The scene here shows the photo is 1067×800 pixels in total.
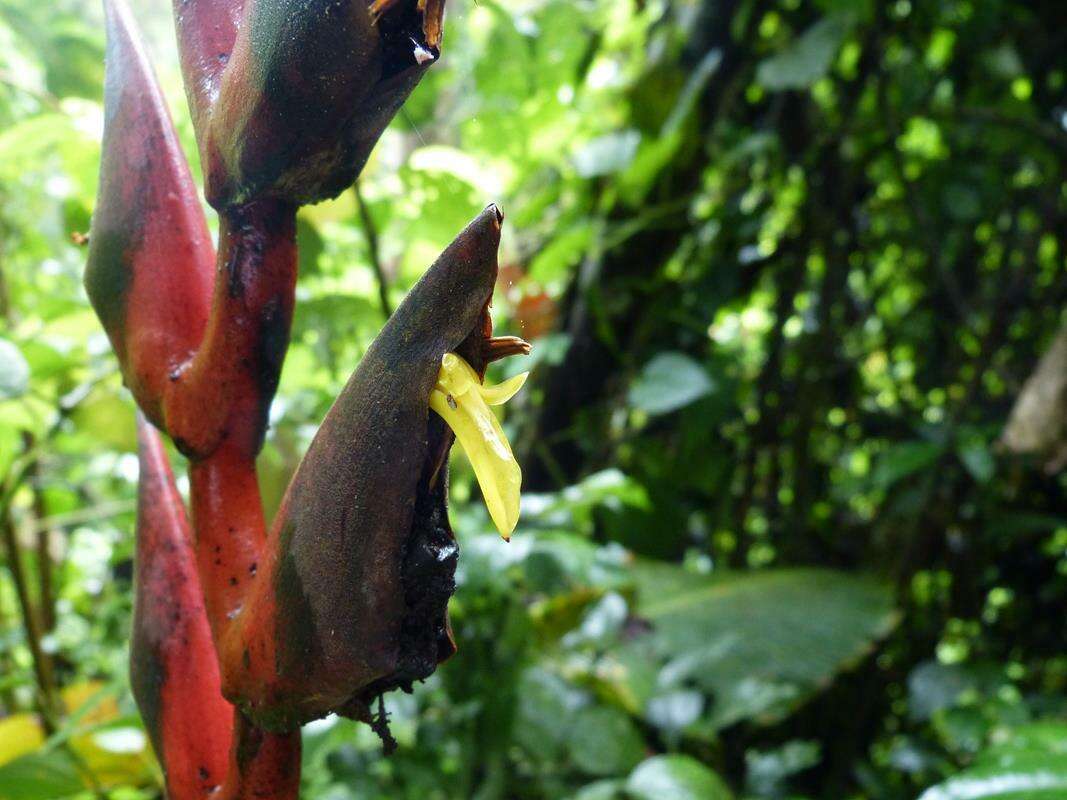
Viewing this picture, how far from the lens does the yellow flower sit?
0.18 m

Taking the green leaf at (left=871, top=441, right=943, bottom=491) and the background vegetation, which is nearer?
the background vegetation

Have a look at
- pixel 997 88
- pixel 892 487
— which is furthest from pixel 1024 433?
pixel 997 88

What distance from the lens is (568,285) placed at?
1146 mm

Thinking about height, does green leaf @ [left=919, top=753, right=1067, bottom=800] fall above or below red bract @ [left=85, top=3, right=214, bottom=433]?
below

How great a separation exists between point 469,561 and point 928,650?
0.78 m

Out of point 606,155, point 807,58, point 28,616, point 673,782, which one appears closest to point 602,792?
point 673,782

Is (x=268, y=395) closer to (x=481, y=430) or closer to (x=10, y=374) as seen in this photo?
(x=481, y=430)

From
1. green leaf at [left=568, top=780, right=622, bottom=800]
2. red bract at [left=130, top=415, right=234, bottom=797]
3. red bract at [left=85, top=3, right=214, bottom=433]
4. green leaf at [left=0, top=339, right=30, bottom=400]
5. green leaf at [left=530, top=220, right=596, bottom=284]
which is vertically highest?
red bract at [left=85, top=3, right=214, bottom=433]

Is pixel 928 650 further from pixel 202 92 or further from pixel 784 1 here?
pixel 202 92

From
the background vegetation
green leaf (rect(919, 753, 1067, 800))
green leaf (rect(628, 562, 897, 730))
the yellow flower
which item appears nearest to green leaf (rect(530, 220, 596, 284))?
the background vegetation

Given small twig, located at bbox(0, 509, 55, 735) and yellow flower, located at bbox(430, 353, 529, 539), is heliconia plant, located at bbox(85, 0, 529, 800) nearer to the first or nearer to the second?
yellow flower, located at bbox(430, 353, 529, 539)

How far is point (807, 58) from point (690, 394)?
0.40 meters

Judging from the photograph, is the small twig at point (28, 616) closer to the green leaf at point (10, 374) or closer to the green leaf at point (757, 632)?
the green leaf at point (10, 374)

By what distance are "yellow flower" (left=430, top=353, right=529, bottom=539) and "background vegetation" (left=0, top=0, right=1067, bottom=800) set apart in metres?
0.42
